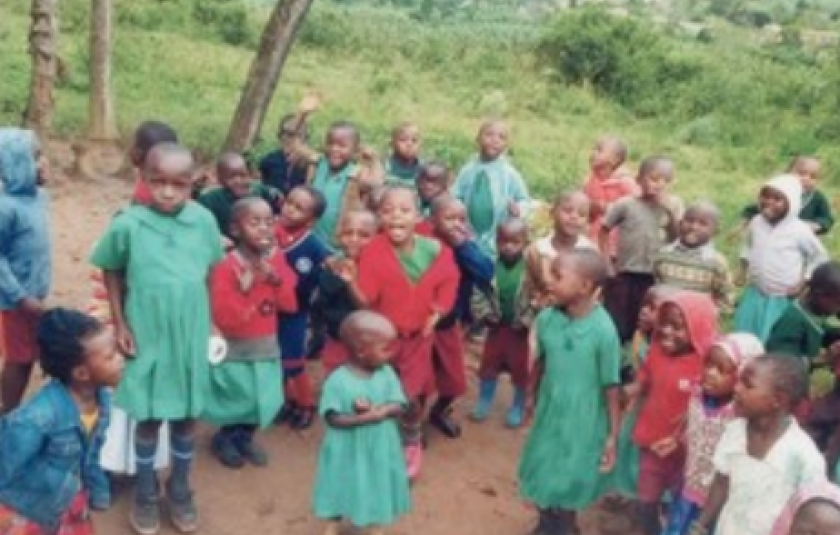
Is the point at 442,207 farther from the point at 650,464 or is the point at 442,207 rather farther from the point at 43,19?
the point at 43,19

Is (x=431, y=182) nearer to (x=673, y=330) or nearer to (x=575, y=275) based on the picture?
(x=575, y=275)

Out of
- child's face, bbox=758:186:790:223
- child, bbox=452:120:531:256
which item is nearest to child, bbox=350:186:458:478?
child, bbox=452:120:531:256

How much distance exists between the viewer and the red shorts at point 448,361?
5.45m

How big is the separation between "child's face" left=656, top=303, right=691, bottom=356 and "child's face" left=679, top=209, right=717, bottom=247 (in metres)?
1.11

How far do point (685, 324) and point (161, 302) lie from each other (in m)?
1.97

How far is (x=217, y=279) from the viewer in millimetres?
4773

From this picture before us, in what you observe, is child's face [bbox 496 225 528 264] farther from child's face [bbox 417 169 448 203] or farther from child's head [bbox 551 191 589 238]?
child's face [bbox 417 169 448 203]

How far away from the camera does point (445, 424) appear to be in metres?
5.76

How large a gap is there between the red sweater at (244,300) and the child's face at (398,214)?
1.63 ft

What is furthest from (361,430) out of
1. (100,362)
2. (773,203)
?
(773,203)

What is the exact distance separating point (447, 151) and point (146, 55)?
5.98m

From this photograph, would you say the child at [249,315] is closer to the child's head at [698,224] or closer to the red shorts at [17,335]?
the red shorts at [17,335]

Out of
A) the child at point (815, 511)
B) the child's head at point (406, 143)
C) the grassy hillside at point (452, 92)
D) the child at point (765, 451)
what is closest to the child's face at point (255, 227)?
the child's head at point (406, 143)

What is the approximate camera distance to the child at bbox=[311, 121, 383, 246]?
5965mm
